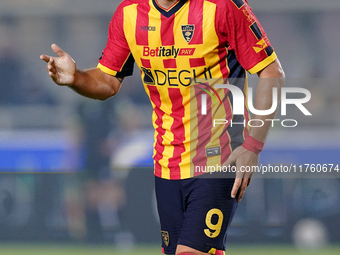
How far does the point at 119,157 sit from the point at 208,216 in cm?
285

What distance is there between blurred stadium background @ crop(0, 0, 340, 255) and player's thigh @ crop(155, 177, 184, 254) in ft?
7.75

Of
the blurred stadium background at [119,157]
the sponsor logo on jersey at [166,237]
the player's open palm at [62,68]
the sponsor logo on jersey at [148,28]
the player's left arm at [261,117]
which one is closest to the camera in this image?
the player's left arm at [261,117]

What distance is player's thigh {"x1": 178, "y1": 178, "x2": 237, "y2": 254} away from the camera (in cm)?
259

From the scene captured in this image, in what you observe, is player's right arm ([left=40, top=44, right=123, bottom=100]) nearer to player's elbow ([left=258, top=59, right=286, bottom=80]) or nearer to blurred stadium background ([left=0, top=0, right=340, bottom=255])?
player's elbow ([left=258, top=59, right=286, bottom=80])

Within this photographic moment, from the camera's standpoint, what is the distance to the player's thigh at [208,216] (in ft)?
8.50

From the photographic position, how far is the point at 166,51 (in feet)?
8.95

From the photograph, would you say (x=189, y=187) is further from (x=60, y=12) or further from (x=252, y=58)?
(x=60, y=12)

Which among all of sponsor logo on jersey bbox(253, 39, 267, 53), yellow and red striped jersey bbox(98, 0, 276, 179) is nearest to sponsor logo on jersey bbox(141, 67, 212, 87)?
yellow and red striped jersey bbox(98, 0, 276, 179)

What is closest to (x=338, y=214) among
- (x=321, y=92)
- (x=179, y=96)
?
(x=321, y=92)

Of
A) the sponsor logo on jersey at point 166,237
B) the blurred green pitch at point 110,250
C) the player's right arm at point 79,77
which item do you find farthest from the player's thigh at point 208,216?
the blurred green pitch at point 110,250

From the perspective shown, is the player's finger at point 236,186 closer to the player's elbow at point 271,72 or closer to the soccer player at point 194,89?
the soccer player at point 194,89

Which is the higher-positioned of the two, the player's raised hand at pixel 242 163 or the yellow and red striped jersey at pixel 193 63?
the yellow and red striped jersey at pixel 193 63

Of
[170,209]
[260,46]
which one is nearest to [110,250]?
[170,209]

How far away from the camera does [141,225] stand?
5285 mm
